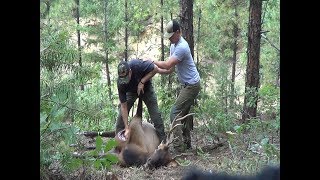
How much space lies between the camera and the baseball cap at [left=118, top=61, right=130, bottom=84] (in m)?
3.79

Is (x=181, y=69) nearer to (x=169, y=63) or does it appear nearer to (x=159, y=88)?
(x=169, y=63)

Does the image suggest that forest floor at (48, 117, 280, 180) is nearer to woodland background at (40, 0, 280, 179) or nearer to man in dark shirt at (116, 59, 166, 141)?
woodland background at (40, 0, 280, 179)

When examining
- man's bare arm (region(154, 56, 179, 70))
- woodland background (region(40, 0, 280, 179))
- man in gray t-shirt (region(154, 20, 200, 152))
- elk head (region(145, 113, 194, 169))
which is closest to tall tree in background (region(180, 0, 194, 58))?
woodland background (region(40, 0, 280, 179))

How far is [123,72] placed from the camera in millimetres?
3836

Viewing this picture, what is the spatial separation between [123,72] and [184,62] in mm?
629

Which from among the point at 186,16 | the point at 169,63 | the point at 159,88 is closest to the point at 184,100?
the point at 169,63

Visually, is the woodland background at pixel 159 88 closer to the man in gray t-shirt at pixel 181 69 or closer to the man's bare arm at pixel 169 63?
the man in gray t-shirt at pixel 181 69

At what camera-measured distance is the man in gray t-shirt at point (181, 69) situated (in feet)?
12.9

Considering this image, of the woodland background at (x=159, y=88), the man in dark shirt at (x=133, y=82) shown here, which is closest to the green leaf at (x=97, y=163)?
the woodland background at (x=159, y=88)

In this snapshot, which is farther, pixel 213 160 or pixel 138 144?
pixel 138 144

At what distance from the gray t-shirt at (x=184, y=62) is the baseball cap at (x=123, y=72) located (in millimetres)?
482
